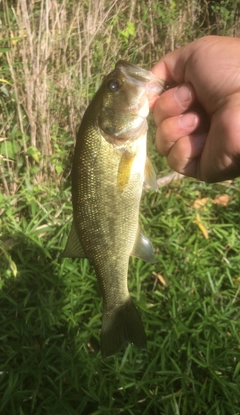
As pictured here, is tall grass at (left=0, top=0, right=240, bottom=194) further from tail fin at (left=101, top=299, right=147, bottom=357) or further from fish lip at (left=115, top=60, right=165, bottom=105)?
tail fin at (left=101, top=299, right=147, bottom=357)

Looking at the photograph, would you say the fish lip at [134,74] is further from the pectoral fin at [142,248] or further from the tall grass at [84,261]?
the tall grass at [84,261]

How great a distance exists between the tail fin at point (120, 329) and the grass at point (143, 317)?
→ 0.53 metres

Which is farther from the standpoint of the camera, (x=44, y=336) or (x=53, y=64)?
(x=53, y=64)

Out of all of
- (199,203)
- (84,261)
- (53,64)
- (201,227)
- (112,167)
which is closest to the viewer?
(112,167)

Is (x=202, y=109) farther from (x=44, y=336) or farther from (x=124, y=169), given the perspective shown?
(x=44, y=336)

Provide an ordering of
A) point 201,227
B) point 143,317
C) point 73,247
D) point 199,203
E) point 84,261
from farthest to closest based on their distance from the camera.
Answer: point 199,203 < point 201,227 < point 84,261 < point 143,317 < point 73,247

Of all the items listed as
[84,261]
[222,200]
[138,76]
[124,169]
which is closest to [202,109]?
[138,76]

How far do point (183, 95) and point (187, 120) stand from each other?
0.14 meters

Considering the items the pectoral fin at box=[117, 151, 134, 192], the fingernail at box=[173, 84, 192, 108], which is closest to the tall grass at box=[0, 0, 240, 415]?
the pectoral fin at box=[117, 151, 134, 192]

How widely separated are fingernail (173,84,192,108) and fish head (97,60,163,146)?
0.20 meters

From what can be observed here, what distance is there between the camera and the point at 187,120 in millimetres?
2012

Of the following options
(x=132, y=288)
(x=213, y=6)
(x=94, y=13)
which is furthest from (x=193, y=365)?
(x=213, y=6)

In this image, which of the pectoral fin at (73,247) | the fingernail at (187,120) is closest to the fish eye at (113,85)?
the fingernail at (187,120)

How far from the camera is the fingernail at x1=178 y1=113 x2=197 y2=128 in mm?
2000
